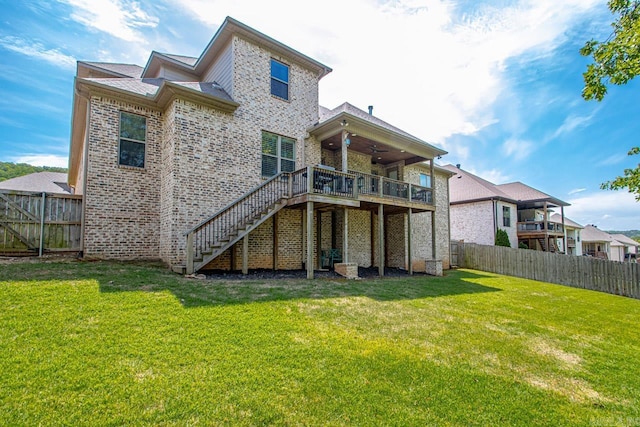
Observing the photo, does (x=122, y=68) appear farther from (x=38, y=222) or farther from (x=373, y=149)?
(x=373, y=149)

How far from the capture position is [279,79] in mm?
12266

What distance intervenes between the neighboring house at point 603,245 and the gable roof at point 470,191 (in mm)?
27911

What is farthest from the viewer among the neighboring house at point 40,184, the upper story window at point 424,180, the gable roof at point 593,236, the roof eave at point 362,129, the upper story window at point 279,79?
the gable roof at point 593,236

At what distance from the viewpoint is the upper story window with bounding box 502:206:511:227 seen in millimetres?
23891

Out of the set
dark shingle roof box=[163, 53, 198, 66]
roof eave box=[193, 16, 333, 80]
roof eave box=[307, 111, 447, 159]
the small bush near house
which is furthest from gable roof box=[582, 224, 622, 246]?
dark shingle roof box=[163, 53, 198, 66]

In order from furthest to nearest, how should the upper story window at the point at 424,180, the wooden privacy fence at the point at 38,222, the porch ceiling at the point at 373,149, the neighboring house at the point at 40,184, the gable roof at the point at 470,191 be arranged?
the gable roof at the point at 470,191 → the neighboring house at the point at 40,184 → the upper story window at the point at 424,180 → the porch ceiling at the point at 373,149 → the wooden privacy fence at the point at 38,222

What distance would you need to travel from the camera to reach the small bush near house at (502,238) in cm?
2177

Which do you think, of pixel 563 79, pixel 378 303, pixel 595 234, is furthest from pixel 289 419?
pixel 595 234

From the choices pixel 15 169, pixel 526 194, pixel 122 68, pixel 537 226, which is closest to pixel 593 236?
pixel 526 194

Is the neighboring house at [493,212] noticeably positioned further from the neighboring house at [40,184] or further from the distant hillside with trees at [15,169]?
the distant hillside with trees at [15,169]

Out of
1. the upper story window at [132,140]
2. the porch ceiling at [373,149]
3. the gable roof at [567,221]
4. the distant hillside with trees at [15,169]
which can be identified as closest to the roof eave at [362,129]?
the porch ceiling at [373,149]

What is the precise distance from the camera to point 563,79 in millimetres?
12414

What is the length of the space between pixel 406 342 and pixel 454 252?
15956mm

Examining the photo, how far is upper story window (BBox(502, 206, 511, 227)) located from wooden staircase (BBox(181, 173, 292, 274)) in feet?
66.0
